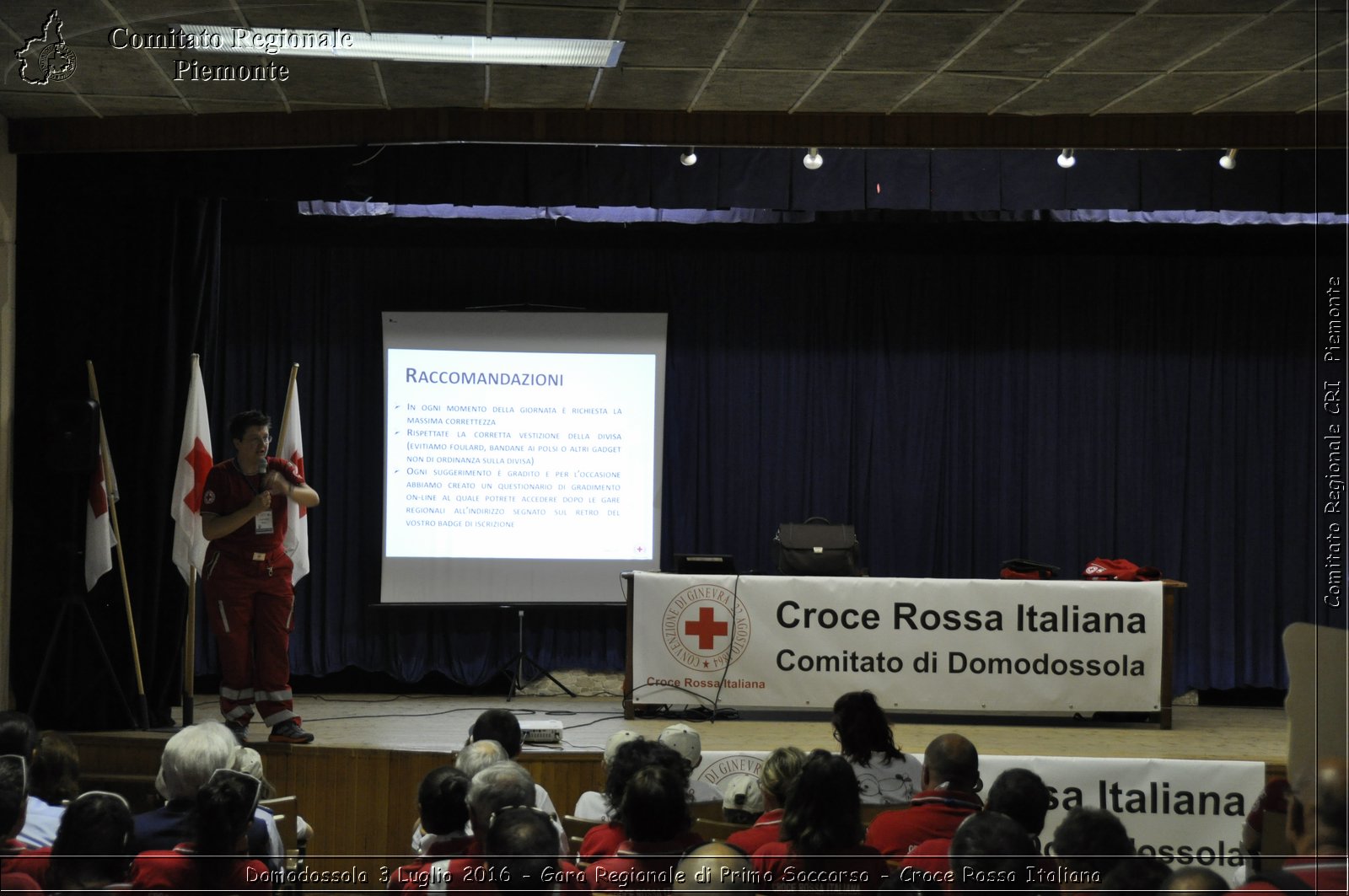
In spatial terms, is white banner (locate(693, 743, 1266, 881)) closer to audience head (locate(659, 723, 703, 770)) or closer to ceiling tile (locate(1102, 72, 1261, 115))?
audience head (locate(659, 723, 703, 770))

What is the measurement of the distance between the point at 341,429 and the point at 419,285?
105 cm

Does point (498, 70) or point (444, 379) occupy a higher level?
point (498, 70)

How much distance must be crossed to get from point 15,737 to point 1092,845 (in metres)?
2.95

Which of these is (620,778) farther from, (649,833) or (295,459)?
(295,459)

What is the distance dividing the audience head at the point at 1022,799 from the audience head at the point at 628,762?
31.7 inches

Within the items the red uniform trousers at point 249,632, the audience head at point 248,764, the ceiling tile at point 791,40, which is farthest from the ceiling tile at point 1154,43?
the red uniform trousers at point 249,632

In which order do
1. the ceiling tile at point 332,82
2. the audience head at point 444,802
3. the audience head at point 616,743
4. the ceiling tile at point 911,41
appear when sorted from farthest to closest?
the ceiling tile at point 332,82, the ceiling tile at point 911,41, the audience head at point 616,743, the audience head at point 444,802

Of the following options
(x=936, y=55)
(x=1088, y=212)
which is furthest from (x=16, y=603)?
(x=1088, y=212)

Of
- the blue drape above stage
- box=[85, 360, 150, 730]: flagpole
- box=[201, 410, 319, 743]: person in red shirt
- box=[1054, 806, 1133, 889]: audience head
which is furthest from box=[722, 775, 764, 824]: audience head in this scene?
the blue drape above stage

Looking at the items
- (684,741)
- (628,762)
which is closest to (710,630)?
(684,741)

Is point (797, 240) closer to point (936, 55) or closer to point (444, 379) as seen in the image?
point (444, 379)

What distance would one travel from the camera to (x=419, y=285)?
8102 millimetres

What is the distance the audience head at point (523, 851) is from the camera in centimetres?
255

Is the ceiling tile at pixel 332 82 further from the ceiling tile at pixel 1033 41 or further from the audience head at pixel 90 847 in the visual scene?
the audience head at pixel 90 847
